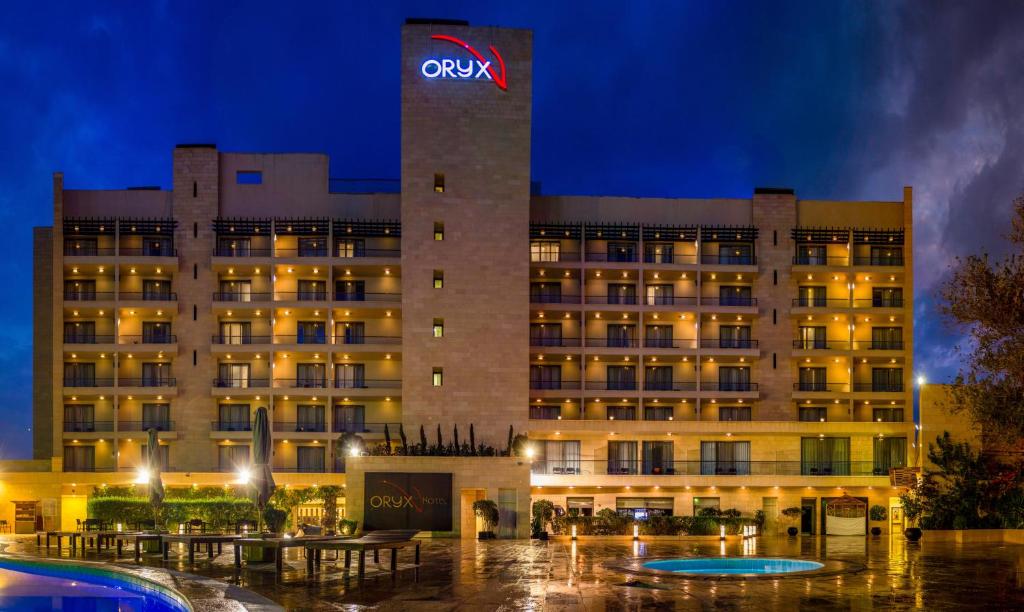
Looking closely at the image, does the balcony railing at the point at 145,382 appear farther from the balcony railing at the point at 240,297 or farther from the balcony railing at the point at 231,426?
the balcony railing at the point at 240,297

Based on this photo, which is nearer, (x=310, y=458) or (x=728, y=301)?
(x=310, y=458)

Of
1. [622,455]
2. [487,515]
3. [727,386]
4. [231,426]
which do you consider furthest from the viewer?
[727,386]

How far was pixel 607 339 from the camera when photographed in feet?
188

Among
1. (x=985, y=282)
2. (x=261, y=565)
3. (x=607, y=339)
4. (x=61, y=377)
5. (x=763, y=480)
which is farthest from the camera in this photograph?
(x=607, y=339)

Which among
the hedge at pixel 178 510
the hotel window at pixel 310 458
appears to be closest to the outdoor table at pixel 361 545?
the hedge at pixel 178 510

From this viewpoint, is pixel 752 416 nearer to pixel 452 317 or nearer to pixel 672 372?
pixel 672 372

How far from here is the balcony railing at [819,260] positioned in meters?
57.1

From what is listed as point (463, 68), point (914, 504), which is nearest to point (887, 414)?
point (914, 504)

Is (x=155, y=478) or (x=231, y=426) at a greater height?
(x=231, y=426)

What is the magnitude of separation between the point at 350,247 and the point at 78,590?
106 ft

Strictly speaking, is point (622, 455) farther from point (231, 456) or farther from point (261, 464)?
point (261, 464)

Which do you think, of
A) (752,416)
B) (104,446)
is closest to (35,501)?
(104,446)

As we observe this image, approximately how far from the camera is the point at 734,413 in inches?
2248

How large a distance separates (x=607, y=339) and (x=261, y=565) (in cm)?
3365
